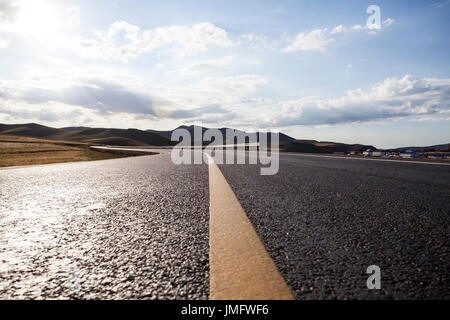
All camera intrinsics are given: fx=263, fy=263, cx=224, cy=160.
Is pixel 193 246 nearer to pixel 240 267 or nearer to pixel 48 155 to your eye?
pixel 240 267

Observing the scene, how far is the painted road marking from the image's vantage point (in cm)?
95

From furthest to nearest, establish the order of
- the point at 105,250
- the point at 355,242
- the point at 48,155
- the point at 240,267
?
1. the point at 48,155
2. the point at 355,242
3. the point at 105,250
4. the point at 240,267

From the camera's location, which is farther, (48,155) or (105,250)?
(48,155)

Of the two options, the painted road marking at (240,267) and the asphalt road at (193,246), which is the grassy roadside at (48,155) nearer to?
the asphalt road at (193,246)

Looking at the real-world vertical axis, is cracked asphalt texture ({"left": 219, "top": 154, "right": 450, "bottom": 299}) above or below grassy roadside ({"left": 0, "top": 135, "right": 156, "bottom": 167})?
below

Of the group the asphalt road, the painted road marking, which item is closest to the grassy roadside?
the asphalt road

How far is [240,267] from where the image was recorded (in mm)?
1151

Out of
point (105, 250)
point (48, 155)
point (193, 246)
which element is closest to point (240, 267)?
point (193, 246)

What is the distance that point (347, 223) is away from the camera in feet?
6.37

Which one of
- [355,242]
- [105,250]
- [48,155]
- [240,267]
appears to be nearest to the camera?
[240,267]

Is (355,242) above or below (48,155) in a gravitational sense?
below

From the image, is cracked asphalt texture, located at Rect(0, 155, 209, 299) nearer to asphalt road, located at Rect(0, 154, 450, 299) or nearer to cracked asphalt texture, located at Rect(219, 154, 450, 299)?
asphalt road, located at Rect(0, 154, 450, 299)

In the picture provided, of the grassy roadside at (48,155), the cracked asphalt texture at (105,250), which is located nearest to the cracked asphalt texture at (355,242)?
the cracked asphalt texture at (105,250)
